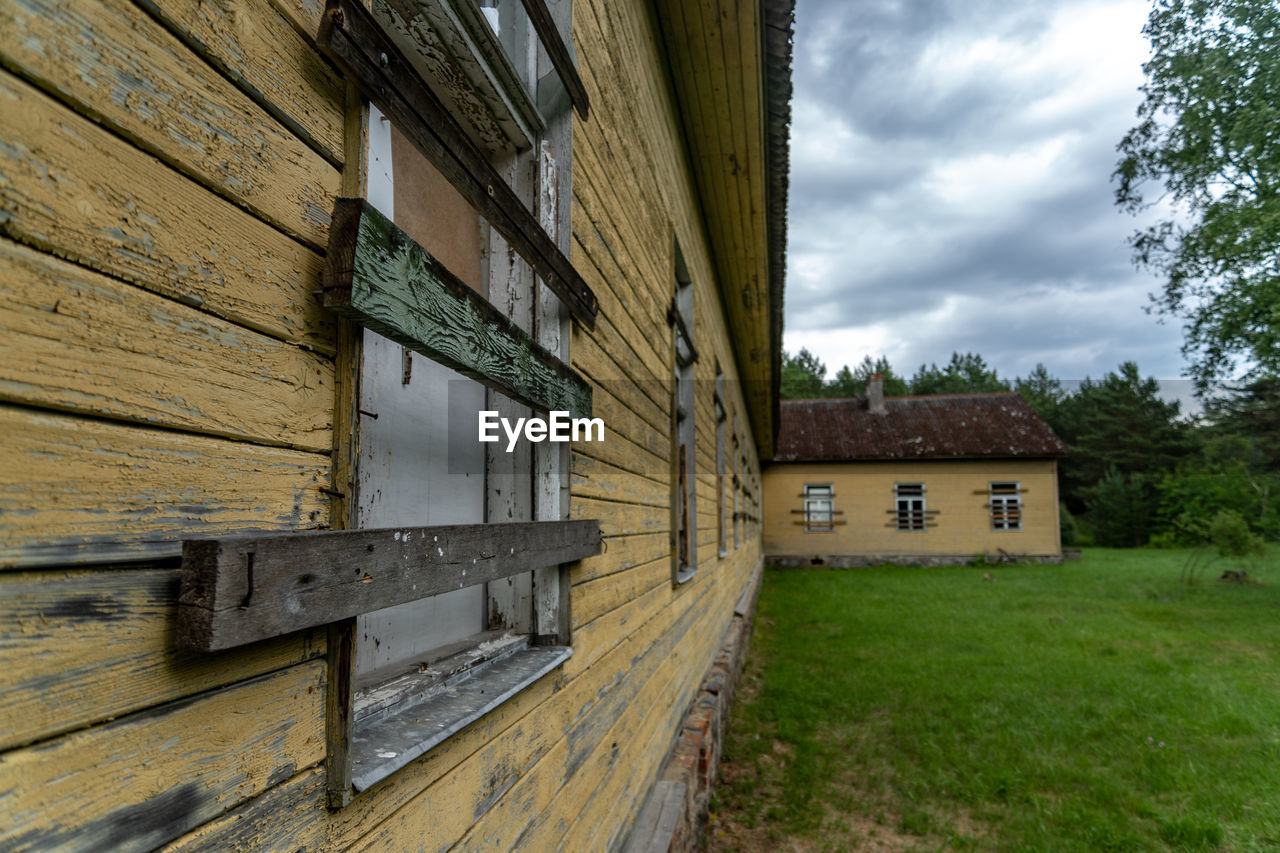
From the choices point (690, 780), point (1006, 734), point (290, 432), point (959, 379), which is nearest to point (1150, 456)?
point (959, 379)

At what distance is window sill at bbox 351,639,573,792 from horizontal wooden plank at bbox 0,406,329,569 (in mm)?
400

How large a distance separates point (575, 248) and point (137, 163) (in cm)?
142

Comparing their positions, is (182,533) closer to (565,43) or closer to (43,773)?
(43,773)

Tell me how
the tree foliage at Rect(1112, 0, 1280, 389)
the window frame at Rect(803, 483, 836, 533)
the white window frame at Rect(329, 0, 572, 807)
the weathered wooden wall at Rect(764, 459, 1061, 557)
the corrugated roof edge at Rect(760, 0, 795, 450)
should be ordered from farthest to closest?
the window frame at Rect(803, 483, 836, 533) → the weathered wooden wall at Rect(764, 459, 1061, 557) → the tree foliage at Rect(1112, 0, 1280, 389) → the corrugated roof edge at Rect(760, 0, 795, 450) → the white window frame at Rect(329, 0, 572, 807)

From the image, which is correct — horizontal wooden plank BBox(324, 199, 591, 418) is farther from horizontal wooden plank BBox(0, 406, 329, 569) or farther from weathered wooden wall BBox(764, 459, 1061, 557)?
weathered wooden wall BBox(764, 459, 1061, 557)

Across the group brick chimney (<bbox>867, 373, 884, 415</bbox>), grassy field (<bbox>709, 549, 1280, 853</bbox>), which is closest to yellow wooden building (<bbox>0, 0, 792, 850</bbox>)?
grassy field (<bbox>709, 549, 1280, 853</bbox>)

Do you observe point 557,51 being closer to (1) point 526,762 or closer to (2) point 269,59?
(2) point 269,59

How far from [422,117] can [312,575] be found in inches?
30.0

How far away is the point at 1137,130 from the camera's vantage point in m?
16.2

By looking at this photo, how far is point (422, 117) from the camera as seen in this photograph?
1083 mm

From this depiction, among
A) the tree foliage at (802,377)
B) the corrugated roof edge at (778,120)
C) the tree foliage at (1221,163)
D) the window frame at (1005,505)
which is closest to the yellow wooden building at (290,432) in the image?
the corrugated roof edge at (778,120)

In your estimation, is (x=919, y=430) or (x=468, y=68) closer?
(x=468, y=68)

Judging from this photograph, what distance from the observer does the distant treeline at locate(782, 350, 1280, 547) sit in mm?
17689

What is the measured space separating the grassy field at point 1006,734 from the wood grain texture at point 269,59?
4.16 metres
